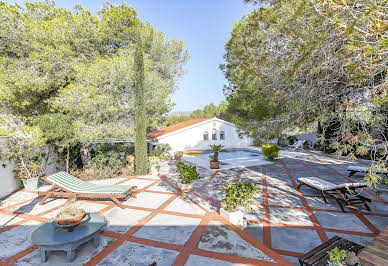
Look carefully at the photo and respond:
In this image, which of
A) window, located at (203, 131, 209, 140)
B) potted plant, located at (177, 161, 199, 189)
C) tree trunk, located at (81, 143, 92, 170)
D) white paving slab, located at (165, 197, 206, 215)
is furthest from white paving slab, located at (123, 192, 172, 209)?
window, located at (203, 131, 209, 140)

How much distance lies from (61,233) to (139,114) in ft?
25.6

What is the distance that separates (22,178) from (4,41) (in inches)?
314

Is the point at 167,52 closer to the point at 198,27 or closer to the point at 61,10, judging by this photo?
the point at 198,27

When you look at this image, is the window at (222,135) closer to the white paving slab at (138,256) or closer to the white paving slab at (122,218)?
the white paving slab at (122,218)

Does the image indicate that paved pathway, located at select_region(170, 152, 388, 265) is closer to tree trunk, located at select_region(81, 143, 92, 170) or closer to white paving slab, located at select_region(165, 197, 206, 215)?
white paving slab, located at select_region(165, 197, 206, 215)

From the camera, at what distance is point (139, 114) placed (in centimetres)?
1121

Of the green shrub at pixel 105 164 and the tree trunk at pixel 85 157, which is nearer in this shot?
the green shrub at pixel 105 164

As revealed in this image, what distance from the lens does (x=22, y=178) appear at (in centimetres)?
852

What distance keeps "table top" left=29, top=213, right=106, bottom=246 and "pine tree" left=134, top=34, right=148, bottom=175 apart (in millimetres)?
6669

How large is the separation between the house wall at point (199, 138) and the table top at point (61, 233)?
16308mm

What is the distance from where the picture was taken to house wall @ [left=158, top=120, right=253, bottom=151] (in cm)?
2197

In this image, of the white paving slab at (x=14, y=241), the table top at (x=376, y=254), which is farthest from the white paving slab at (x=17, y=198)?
the table top at (x=376, y=254)

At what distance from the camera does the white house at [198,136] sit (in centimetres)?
2164

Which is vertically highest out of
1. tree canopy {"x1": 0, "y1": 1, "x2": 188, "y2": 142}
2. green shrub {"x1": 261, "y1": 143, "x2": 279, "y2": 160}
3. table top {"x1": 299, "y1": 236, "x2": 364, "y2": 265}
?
tree canopy {"x1": 0, "y1": 1, "x2": 188, "y2": 142}
